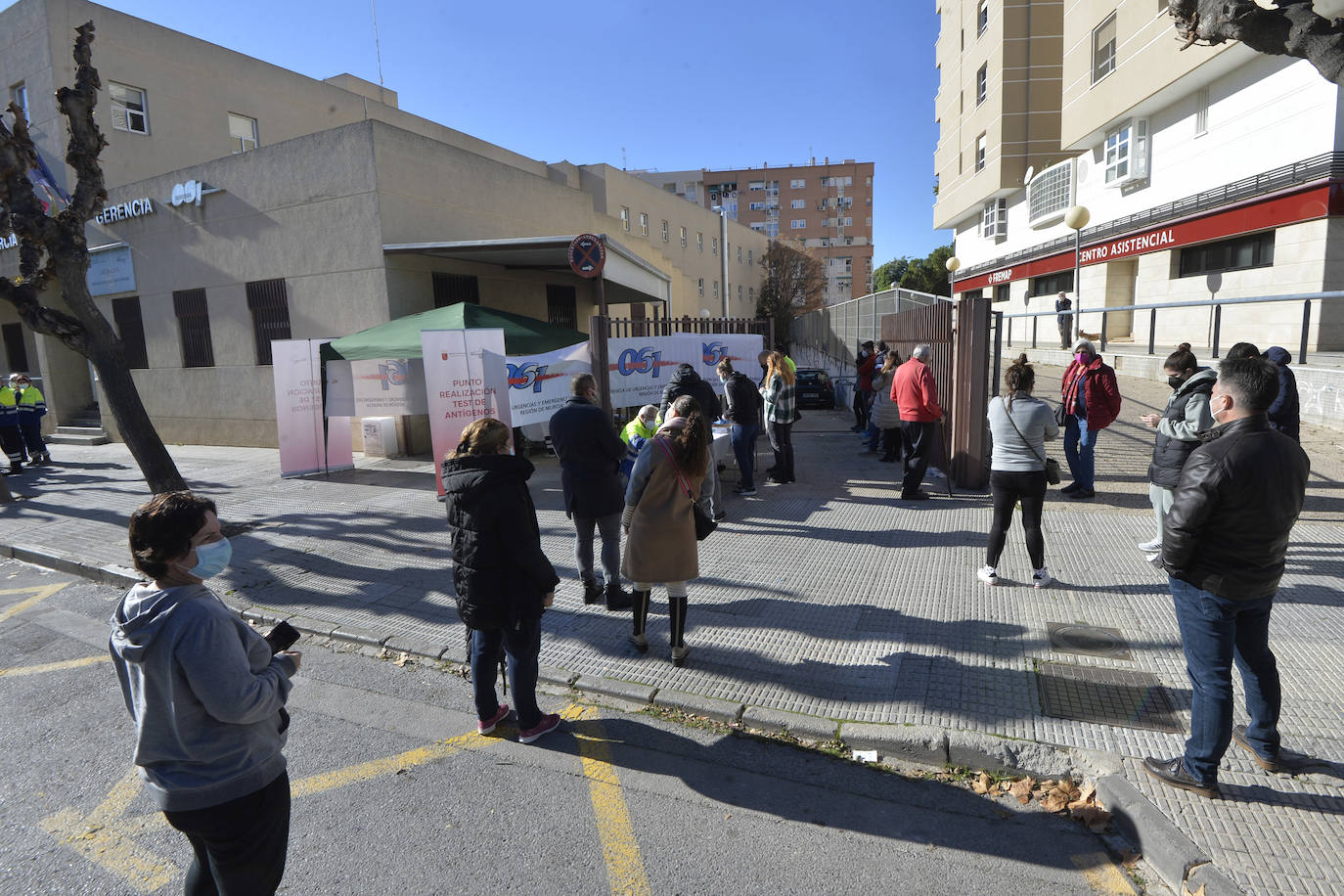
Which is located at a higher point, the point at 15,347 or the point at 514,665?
the point at 15,347

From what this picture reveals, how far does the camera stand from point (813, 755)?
390 cm

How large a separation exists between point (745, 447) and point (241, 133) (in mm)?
19657

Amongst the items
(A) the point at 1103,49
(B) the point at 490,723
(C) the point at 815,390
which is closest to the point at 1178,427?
(B) the point at 490,723

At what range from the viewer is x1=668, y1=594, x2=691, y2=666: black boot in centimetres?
473

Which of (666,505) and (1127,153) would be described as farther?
(1127,153)

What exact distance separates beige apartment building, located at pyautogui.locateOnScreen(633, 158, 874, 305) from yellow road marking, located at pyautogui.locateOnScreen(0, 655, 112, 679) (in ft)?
248

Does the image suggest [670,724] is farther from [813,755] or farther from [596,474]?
[596,474]

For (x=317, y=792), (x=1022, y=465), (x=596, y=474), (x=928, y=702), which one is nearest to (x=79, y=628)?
(x=317, y=792)

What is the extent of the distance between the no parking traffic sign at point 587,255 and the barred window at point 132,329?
1410 centimetres

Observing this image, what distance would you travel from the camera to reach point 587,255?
9.57m

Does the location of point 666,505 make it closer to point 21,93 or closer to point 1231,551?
point 1231,551

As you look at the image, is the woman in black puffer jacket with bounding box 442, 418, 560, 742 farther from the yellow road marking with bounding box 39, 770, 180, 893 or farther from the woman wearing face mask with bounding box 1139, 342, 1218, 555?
the woman wearing face mask with bounding box 1139, 342, 1218, 555

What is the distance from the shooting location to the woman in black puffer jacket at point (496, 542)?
371 centimetres

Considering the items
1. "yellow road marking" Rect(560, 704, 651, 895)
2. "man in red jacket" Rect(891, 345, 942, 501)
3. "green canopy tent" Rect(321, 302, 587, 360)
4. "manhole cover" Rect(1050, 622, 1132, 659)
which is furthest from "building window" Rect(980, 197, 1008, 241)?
"yellow road marking" Rect(560, 704, 651, 895)
